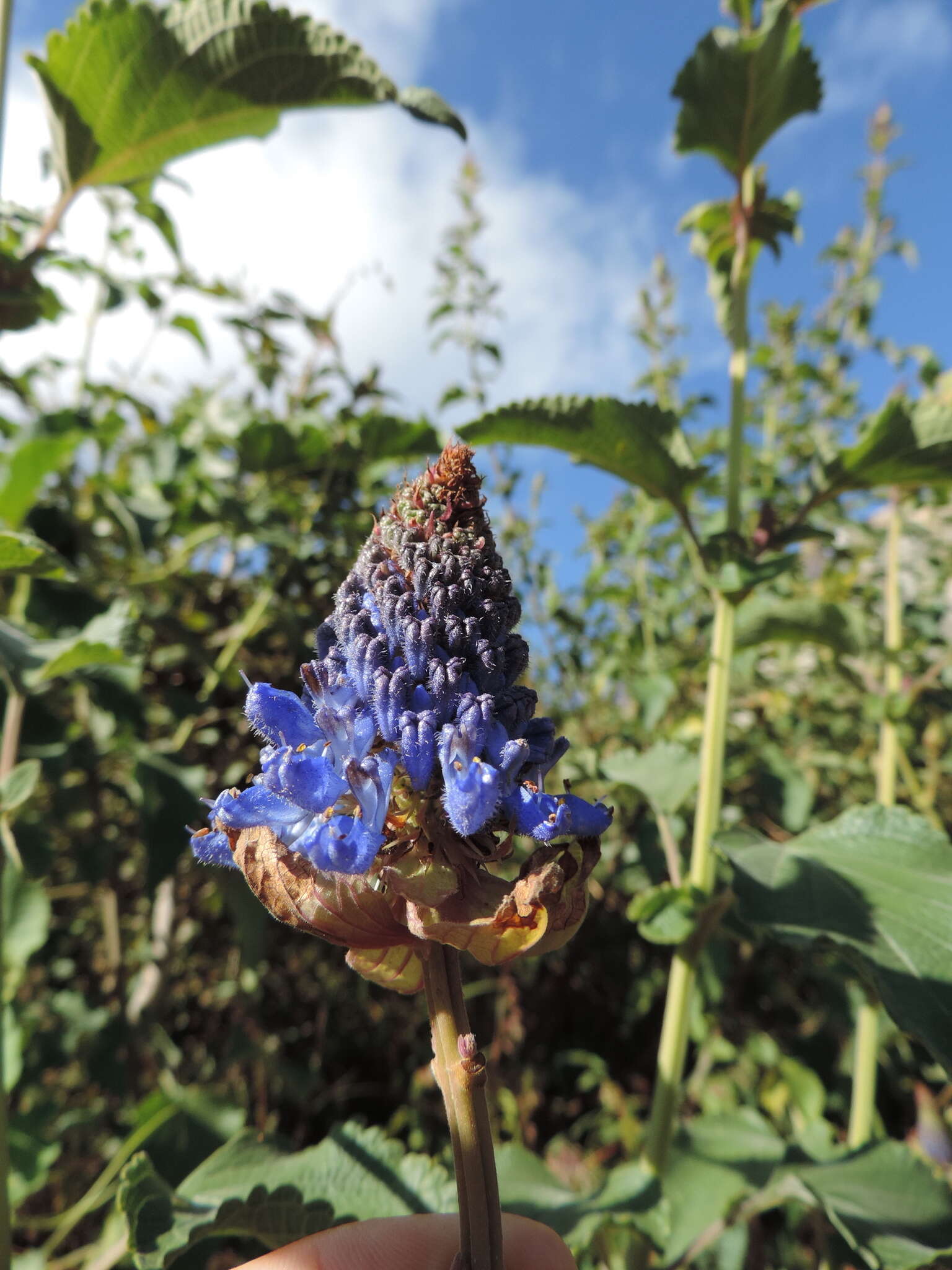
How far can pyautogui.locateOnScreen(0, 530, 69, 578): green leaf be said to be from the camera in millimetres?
945

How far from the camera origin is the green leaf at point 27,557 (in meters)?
0.94

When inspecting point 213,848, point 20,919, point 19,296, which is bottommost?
point 20,919

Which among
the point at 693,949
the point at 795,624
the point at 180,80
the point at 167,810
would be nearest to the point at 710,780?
the point at 693,949

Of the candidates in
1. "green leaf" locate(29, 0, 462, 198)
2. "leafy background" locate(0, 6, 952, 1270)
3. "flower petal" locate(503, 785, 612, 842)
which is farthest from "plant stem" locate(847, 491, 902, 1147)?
"green leaf" locate(29, 0, 462, 198)

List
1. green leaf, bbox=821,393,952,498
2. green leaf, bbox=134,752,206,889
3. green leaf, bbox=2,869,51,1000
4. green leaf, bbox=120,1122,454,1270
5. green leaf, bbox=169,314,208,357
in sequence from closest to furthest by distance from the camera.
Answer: green leaf, bbox=120,1122,454,1270 < green leaf, bbox=821,393,952,498 < green leaf, bbox=2,869,51,1000 < green leaf, bbox=134,752,206,889 < green leaf, bbox=169,314,208,357

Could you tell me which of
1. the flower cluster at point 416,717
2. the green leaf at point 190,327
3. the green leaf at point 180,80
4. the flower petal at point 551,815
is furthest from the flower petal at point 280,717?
the green leaf at point 190,327

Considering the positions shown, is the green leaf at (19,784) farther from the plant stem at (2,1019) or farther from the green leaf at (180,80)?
the green leaf at (180,80)

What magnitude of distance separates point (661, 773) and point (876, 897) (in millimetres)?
459

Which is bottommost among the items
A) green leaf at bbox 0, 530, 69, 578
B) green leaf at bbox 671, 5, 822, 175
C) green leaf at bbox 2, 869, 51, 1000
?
green leaf at bbox 2, 869, 51, 1000

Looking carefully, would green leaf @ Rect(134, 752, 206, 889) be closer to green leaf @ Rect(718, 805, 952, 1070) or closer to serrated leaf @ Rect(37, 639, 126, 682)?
serrated leaf @ Rect(37, 639, 126, 682)

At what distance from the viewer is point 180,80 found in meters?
1.26

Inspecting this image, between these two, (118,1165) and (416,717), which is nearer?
(416,717)

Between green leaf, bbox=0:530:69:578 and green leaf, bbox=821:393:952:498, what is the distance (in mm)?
1185

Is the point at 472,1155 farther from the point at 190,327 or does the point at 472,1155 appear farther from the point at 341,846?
the point at 190,327
